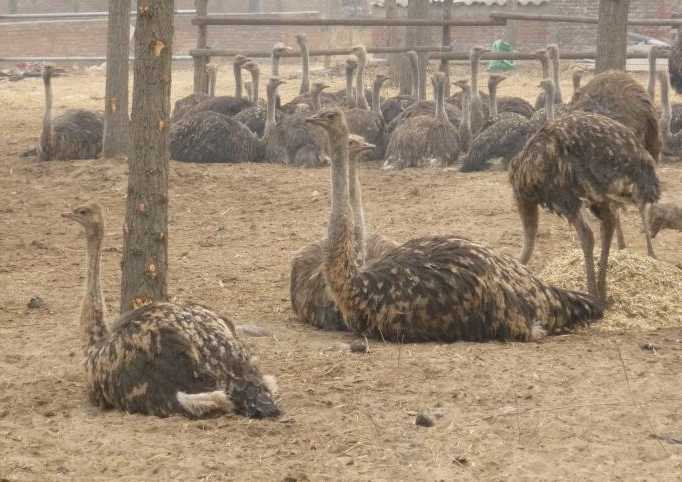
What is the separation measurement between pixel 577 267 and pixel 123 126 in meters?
6.47

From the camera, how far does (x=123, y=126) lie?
1288 centimetres

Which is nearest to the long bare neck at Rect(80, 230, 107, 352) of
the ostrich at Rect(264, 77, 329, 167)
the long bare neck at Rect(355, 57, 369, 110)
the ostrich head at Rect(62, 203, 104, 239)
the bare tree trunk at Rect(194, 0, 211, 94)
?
the ostrich head at Rect(62, 203, 104, 239)

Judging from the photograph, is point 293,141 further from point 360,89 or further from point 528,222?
point 528,222

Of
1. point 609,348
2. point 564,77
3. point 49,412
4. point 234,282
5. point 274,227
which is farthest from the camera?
point 564,77

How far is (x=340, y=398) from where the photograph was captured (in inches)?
205

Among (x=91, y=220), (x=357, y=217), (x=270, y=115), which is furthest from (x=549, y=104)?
(x=91, y=220)

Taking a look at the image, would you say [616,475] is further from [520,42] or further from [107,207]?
[520,42]

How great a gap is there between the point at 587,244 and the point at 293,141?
24.1 feet

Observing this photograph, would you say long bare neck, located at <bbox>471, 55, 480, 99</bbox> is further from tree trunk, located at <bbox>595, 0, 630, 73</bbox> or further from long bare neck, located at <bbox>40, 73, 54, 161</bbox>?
long bare neck, located at <bbox>40, 73, 54, 161</bbox>

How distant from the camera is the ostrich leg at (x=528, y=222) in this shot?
7.04m

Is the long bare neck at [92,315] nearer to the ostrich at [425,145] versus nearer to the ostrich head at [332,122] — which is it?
the ostrich head at [332,122]

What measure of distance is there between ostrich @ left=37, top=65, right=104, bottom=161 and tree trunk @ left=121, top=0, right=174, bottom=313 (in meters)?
7.62

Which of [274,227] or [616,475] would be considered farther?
[274,227]

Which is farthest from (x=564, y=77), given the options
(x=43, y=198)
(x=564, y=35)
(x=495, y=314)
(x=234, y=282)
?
(x=495, y=314)
